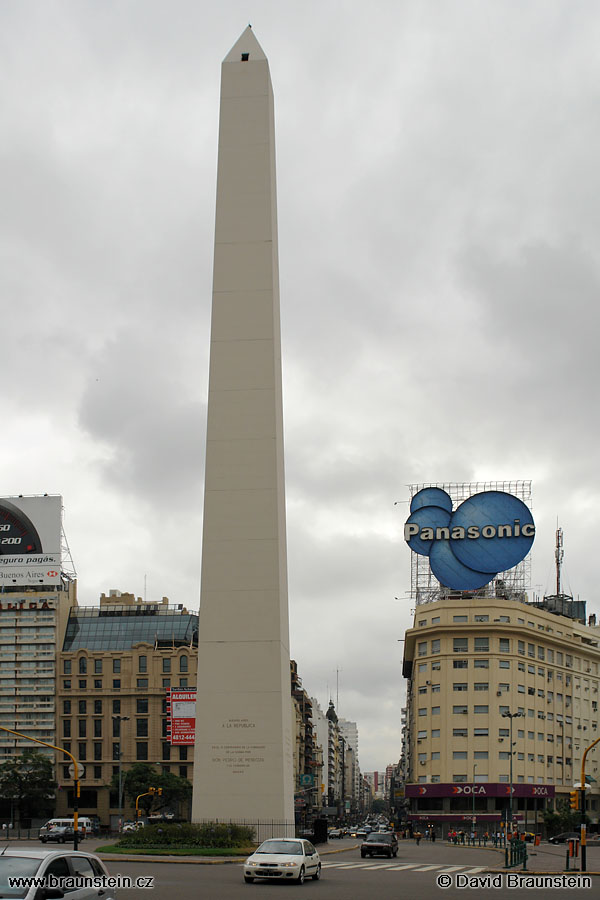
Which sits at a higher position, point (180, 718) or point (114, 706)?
point (114, 706)

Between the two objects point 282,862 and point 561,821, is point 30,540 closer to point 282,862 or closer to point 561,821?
point 561,821

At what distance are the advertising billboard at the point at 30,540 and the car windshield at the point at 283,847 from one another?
3086 inches

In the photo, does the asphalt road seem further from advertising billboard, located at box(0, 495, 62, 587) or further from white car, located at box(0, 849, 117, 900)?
advertising billboard, located at box(0, 495, 62, 587)

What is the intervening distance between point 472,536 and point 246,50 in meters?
55.1

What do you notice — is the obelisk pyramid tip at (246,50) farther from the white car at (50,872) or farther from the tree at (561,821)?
the tree at (561,821)

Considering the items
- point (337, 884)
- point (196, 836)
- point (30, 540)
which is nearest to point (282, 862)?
point (337, 884)

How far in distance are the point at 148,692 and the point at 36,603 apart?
50.1ft

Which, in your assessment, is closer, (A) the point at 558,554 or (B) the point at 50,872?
(B) the point at 50,872

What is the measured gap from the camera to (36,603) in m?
110

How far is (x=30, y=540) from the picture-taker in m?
103

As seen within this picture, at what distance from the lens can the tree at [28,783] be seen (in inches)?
3880

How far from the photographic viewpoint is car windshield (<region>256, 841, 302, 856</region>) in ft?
86.6

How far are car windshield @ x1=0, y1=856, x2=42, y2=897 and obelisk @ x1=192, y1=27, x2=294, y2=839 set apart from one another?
81.1ft

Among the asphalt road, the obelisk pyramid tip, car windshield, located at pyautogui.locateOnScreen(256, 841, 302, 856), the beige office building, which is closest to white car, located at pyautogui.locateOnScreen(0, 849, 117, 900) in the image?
the asphalt road
